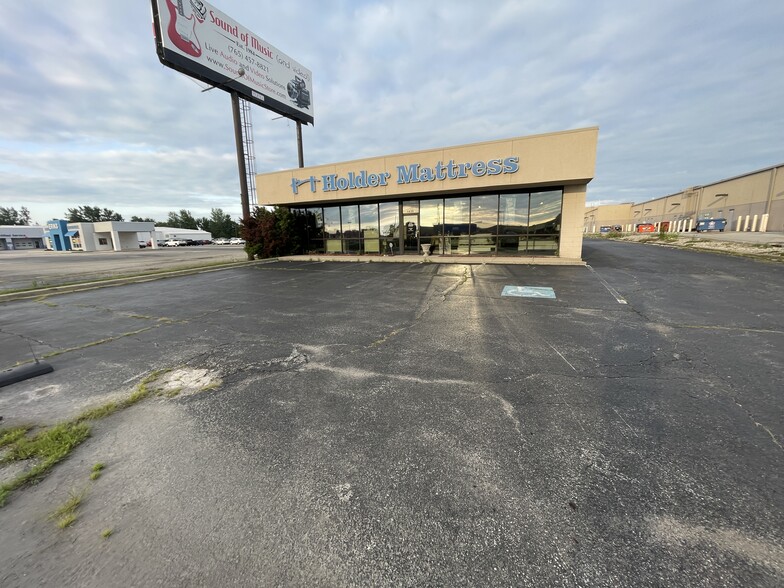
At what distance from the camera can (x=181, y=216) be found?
102 metres

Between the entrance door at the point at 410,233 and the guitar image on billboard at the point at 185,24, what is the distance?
15.0 m

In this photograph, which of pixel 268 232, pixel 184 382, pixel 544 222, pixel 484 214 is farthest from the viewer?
pixel 268 232

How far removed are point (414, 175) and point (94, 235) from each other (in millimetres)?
60646

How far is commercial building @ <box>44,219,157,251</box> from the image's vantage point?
5003 centimetres

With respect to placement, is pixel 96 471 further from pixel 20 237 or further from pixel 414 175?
pixel 20 237

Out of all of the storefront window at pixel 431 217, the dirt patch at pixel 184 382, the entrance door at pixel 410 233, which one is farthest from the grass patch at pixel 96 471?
the entrance door at pixel 410 233

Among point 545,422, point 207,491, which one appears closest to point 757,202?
point 545,422

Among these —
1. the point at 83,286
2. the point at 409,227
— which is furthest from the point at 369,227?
the point at 83,286

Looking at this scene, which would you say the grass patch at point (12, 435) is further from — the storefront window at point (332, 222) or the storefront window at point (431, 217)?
the storefront window at point (332, 222)

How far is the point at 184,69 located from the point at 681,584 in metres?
24.6

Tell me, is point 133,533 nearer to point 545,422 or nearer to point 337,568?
point 337,568

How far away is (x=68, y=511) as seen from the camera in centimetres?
217

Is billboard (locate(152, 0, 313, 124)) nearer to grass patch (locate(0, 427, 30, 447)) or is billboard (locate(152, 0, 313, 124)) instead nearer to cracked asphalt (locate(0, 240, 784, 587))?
cracked asphalt (locate(0, 240, 784, 587))

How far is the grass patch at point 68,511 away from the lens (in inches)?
82.2
